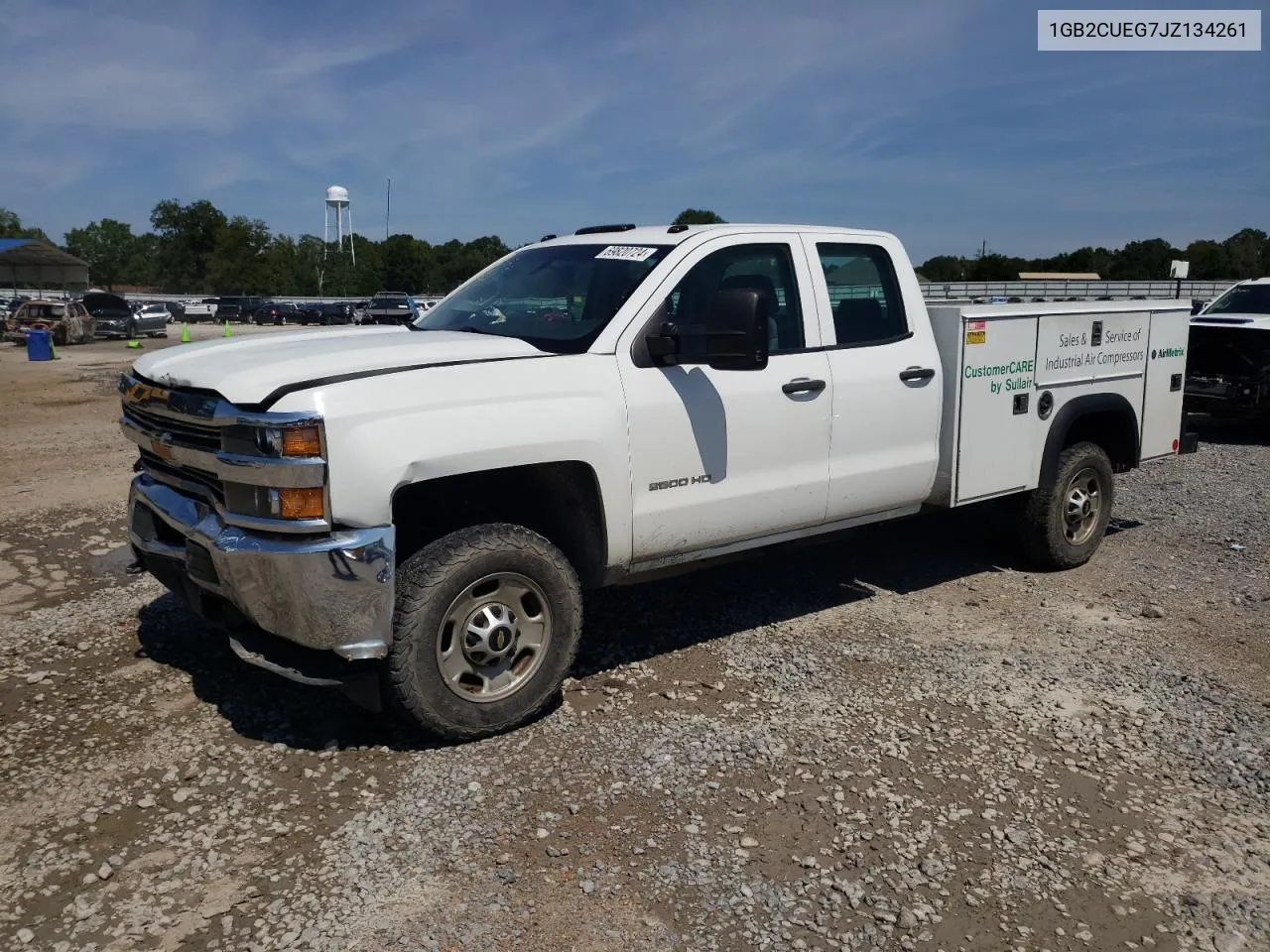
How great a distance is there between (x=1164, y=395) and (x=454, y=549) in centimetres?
505

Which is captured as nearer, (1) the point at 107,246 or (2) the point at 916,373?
(2) the point at 916,373

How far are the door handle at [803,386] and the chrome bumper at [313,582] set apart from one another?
1990 millimetres

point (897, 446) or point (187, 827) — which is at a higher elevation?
point (897, 446)

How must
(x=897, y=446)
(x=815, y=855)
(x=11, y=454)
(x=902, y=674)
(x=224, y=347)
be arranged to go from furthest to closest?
1. (x=11, y=454)
2. (x=897, y=446)
3. (x=902, y=674)
4. (x=224, y=347)
5. (x=815, y=855)

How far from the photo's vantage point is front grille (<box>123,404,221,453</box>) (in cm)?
368

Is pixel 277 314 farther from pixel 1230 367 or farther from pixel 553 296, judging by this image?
pixel 553 296

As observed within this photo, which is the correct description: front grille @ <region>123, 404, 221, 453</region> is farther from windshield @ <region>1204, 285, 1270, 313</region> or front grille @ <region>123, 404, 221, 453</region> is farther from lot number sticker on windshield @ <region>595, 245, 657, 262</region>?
windshield @ <region>1204, 285, 1270, 313</region>

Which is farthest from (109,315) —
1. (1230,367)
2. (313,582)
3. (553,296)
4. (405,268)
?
(405,268)

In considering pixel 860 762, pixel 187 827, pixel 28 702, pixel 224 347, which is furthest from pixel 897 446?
pixel 28 702

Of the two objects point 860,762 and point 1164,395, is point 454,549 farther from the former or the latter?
point 1164,395

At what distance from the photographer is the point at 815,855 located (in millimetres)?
3311

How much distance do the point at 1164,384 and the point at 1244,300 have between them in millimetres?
7097

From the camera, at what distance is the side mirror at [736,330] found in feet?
13.3

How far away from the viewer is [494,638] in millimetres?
3965
